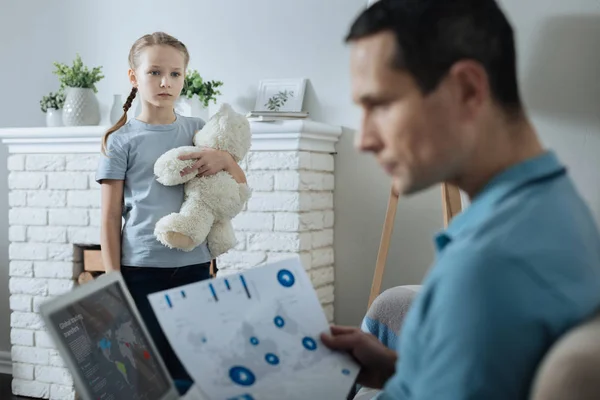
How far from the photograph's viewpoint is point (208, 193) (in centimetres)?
217

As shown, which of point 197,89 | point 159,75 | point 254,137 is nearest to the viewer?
point 159,75

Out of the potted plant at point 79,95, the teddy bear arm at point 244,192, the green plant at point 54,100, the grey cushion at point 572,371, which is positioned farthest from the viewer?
the green plant at point 54,100

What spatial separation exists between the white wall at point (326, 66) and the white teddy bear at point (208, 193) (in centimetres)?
103

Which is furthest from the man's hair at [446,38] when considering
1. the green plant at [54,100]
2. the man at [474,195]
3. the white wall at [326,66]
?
the green plant at [54,100]

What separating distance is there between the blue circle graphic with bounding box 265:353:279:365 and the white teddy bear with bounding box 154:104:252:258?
108 cm

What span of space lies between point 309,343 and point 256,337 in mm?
84

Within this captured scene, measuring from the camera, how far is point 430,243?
3.12 m

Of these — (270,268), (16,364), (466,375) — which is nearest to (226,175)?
(270,268)

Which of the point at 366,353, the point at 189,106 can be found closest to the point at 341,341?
the point at 366,353

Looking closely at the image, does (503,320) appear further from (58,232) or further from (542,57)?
(58,232)

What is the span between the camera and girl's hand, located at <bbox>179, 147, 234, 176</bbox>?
214cm

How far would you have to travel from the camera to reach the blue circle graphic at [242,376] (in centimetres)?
99

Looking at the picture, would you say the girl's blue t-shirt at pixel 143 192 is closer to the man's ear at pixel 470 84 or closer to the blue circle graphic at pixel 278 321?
the blue circle graphic at pixel 278 321

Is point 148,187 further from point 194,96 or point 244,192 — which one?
point 194,96
